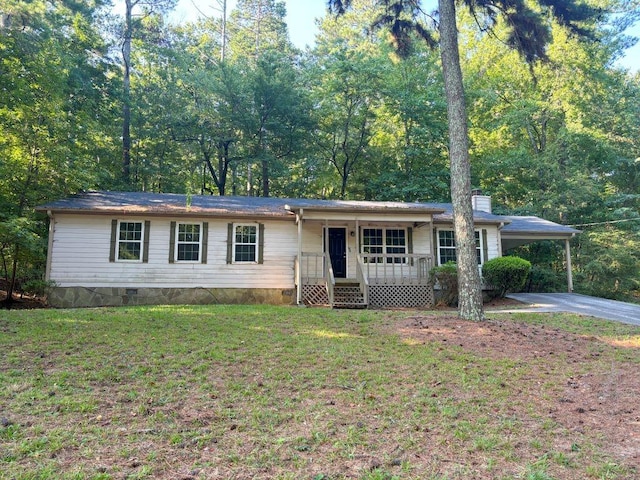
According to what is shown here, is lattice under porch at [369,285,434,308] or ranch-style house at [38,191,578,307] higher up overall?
ranch-style house at [38,191,578,307]

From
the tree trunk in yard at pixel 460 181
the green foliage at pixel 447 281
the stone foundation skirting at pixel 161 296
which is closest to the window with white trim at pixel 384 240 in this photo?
the green foliage at pixel 447 281

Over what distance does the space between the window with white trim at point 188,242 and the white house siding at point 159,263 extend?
0.18 meters

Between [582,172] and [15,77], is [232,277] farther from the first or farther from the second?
[582,172]

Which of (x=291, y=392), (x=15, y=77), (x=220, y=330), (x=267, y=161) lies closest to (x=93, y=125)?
(x=15, y=77)

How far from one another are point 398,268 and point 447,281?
1.82 meters

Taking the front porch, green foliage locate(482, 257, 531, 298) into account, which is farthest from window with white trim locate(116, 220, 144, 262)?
green foliage locate(482, 257, 531, 298)

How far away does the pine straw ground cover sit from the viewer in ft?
9.27

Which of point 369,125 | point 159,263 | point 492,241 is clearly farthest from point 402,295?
point 369,125

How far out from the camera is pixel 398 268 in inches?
534

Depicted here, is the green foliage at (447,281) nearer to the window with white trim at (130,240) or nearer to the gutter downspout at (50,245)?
the window with white trim at (130,240)

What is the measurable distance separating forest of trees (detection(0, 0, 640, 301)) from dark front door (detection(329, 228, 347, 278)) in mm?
9130

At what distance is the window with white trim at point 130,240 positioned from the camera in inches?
477

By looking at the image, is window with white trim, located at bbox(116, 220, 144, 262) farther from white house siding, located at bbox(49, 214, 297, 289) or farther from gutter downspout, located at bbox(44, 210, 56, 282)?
gutter downspout, located at bbox(44, 210, 56, 282)

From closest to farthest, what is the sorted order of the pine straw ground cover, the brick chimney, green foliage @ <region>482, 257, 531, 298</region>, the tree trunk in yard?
1. the pine straw ground cover
2. the tree trunk in yard
3. green foliage @ <region>482, 257, 531, 298</region>
4. the brick chimney
